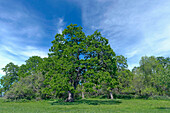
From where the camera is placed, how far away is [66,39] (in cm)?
3002

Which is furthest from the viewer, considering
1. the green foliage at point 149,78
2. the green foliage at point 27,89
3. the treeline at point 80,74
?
the green foliage at point 149,78

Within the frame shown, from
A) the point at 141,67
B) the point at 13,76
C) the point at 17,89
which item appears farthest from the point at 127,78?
the point at 13,76

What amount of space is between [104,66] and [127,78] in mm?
24841

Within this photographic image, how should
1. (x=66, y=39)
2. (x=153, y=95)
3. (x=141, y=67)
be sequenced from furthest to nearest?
(x=141, y=67) < (x=153, y=95) < (x=66, y=39)

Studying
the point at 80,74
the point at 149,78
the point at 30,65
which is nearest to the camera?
the point at 80,74

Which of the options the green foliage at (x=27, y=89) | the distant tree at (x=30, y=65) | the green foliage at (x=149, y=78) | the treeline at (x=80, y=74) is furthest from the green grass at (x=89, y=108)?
the distant tree at (x=30, y=65)

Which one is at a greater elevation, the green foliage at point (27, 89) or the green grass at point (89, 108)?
the green foliage at point (27, 89)

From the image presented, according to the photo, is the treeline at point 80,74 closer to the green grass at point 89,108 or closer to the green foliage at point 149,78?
the green foliage at point 149,78

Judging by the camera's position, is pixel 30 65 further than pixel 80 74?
Yes

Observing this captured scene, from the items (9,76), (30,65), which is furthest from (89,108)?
(9,76)

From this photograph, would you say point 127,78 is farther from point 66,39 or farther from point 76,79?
point 66,39

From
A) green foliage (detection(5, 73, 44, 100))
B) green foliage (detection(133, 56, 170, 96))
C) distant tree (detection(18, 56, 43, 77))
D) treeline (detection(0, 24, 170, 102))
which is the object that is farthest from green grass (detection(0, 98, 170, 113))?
distant tree (detection(18, 56, 43, 77))

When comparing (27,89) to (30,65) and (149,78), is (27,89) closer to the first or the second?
(30,65)

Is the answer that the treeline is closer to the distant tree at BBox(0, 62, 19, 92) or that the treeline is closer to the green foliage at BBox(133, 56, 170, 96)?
the green foliage at BBox(133, 56, 170, 96)
